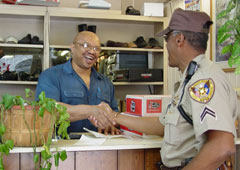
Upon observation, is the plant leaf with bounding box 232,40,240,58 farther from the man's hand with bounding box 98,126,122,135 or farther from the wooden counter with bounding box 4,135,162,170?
the man's hand with bounding box 98,126,122,135

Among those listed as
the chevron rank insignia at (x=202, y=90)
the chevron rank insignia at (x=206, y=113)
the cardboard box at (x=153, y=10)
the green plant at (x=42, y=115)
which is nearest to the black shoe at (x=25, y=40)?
the cardboard box at (x=153, y=10)

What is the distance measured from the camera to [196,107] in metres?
1.35

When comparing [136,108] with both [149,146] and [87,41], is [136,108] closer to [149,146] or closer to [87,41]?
[149,146]

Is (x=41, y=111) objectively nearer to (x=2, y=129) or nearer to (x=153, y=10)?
(x=2, y=129)

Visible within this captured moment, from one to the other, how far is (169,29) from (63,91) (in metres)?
1.36

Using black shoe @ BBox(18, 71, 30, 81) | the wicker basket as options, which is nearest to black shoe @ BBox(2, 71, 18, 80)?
black shoe @ BBox(18, 71, 30, 81)

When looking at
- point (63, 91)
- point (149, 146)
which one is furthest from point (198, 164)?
point (63, 91)

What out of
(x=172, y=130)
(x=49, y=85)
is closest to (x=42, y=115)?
(x=172, y=130)

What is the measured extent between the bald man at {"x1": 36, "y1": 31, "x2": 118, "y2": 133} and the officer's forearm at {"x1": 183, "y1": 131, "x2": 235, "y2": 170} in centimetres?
149

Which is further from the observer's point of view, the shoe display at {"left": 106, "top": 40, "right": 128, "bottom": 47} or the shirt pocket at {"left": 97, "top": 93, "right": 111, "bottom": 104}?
the shoe display at {"left": 106, "top": 40, "right": 128, "bottom": 47}

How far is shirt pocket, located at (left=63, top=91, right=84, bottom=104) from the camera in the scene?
9.00 feet

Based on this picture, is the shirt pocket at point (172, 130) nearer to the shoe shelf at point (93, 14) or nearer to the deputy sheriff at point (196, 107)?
the deputy sheriff at point (196, 107)

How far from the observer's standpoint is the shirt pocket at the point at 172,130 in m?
1.51

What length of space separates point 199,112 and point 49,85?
1.62 meters
